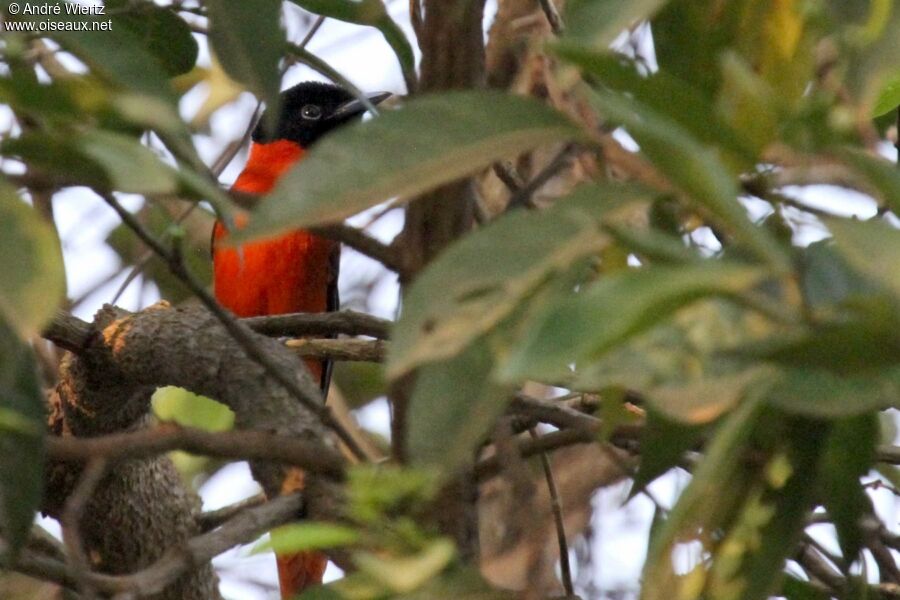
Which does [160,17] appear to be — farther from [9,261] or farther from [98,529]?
[98,529]

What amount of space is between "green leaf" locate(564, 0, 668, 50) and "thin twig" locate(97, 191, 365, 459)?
0.43 metres

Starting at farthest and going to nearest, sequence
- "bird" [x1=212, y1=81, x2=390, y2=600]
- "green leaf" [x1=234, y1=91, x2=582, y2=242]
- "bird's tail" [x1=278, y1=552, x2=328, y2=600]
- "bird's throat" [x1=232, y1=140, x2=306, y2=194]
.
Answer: "bird's throat" [x1=232, y1=140, x2=306, y2=194] → "bird" [x1=212, y1=81, x2=390, y2=600] → "bird's tail" [x1=278, y1=552, x2=328, y2=600] → "green leaf" [x1=234, y1=91, x2=582, y2=242]

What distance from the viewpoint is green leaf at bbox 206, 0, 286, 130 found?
1.05m

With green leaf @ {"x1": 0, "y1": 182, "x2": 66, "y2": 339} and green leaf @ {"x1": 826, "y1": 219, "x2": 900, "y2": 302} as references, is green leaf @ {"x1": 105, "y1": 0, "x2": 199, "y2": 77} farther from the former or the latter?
green leaf @ {"x1": 826, "y1": 219, "x2": 900, "y2": 302}

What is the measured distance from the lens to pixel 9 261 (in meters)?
0.76

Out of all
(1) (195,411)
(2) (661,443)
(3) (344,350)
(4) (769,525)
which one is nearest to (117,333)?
(1) (195,411)

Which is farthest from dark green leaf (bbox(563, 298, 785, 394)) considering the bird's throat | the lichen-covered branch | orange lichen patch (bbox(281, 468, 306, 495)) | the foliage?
the bird's throat

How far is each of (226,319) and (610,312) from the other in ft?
2.41

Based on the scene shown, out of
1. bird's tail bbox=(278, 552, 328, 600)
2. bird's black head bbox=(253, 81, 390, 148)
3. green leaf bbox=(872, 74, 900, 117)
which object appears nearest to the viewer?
green leaf bbox=(872, 74, 900, 117)

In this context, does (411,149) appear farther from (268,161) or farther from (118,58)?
(268,161)

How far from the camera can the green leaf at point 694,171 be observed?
2.38 feet

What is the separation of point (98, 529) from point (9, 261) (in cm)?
192

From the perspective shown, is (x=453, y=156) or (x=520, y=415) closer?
(x=453, y=156)

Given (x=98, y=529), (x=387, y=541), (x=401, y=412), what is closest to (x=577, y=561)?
(x=98, y=529)
